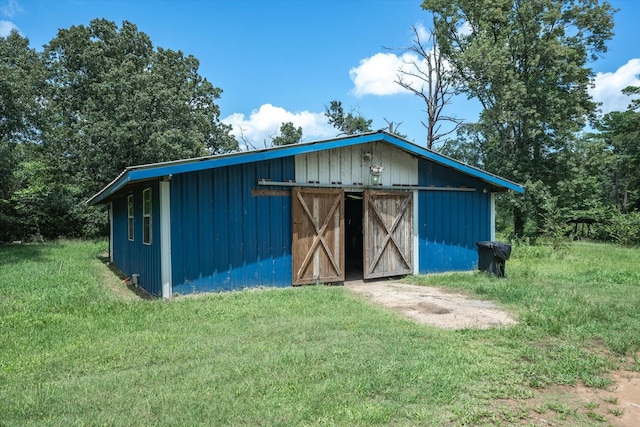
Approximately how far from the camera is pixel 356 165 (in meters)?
8.88

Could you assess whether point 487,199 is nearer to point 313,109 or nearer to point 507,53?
point 507,53

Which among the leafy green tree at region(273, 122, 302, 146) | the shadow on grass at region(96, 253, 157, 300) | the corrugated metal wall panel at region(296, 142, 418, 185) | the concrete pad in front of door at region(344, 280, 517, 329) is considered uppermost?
the leafy green tree at region(273, 122, 302, 146)

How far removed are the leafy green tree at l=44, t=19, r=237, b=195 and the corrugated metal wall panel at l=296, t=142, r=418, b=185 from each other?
1392 centimetres

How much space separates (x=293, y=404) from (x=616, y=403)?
256 cm

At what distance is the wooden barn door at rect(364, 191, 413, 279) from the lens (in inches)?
356

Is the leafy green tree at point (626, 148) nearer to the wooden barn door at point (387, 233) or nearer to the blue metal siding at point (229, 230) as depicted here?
the wooden barn door at point (387, 233)

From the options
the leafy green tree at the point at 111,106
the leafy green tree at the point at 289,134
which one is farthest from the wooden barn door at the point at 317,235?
the leafy green tree at the point at 289,134

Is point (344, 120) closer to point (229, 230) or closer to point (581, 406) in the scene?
point (229, 230)

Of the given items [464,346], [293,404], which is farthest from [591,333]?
[293,404]

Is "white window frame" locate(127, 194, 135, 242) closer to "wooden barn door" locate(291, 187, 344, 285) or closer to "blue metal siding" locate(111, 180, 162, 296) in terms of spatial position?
"blue metal siding" locate(111, 180, 162, 296)

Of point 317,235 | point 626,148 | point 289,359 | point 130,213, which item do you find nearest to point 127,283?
point 130,213

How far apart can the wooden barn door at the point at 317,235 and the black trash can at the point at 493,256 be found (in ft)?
11.2

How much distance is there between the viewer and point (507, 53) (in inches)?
794

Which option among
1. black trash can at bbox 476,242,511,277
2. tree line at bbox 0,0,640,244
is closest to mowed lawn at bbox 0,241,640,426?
black trash can at bbox 476,242,511,277
